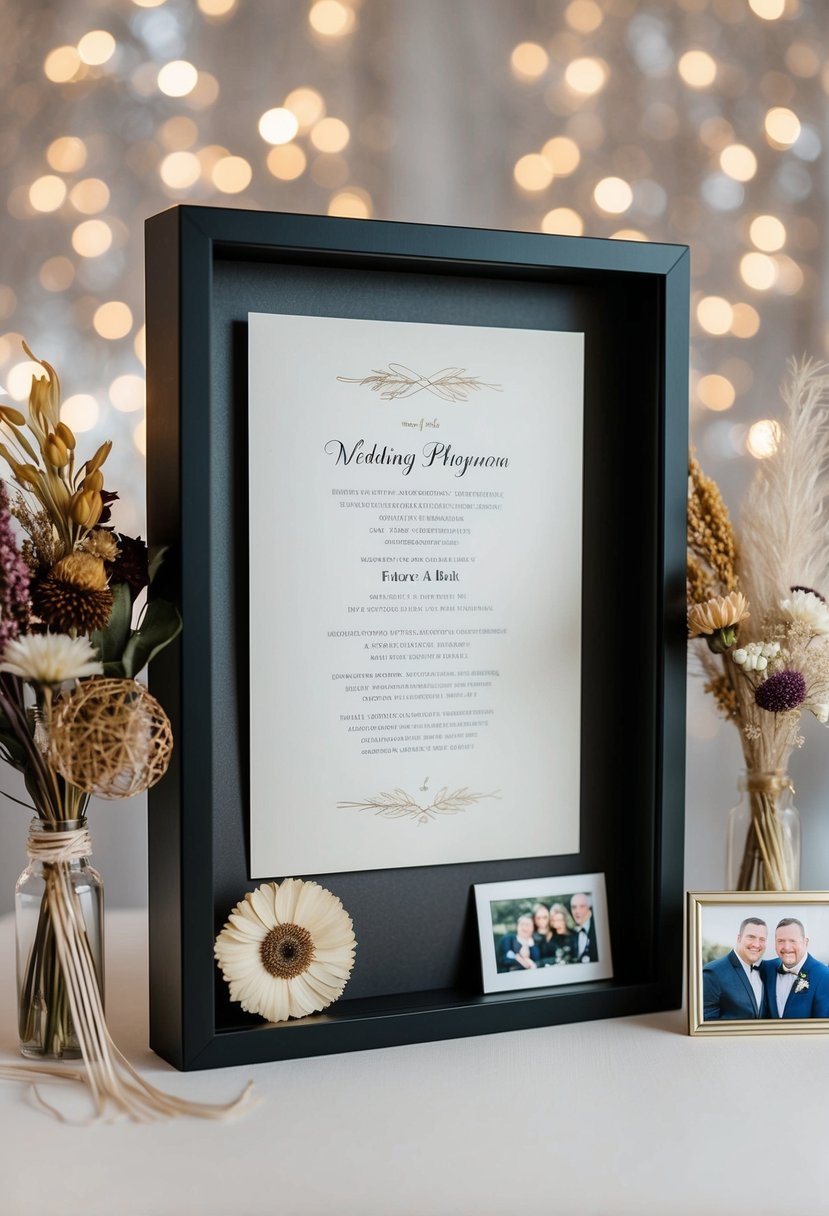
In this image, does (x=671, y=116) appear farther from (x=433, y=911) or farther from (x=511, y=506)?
(x=433, y=911)

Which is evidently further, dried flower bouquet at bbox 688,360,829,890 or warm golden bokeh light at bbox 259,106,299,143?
warm golden bokeh light at bbox 259,106,299,143

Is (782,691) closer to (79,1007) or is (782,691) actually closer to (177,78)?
(79,1007)

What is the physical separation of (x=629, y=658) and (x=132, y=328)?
96 cm

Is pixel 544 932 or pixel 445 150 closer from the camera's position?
pixel 544 932

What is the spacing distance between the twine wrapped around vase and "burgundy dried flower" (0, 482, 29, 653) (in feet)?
0.52

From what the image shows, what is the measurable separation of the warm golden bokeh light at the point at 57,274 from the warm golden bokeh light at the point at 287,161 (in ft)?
1.01

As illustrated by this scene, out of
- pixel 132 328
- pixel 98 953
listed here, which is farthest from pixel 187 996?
pixel 132 328

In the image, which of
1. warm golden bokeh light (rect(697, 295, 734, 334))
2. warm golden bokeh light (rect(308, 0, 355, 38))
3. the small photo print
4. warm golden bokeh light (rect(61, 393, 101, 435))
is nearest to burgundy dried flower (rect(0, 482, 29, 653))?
the small photo print

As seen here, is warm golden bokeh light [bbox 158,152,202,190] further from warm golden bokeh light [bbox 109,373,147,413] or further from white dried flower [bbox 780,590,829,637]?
white dried flower [bbox 780,590,829,637]

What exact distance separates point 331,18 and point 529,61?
11.1 inches

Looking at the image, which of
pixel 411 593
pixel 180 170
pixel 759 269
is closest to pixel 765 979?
pixel 411 593

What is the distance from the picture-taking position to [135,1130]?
729 millimetres

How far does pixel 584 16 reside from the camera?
1.70 m

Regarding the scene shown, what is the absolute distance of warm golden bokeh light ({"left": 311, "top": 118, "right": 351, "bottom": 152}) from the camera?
5.45 ft
